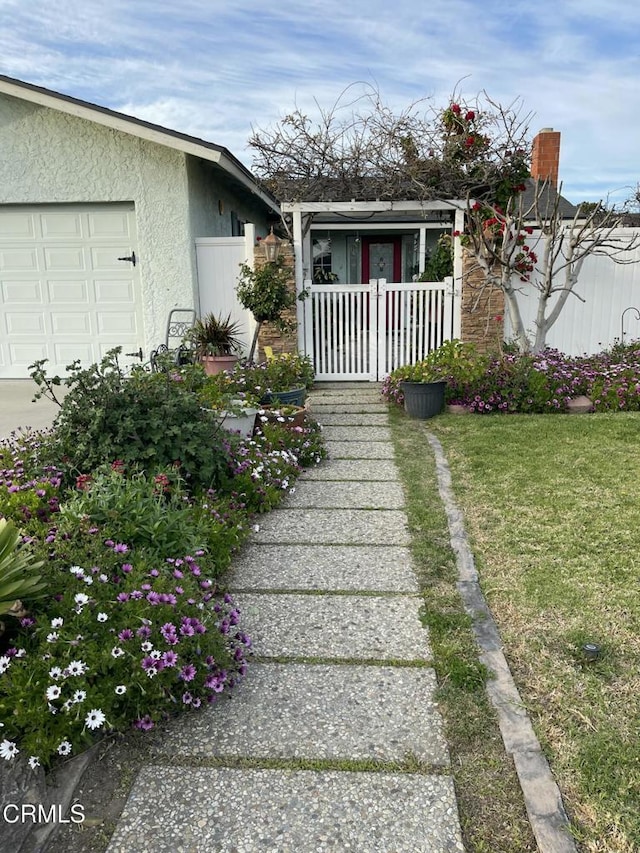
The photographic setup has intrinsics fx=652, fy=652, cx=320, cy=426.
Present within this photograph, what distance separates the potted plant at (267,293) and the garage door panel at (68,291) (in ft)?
6.59

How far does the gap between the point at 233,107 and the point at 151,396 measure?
21.9ft

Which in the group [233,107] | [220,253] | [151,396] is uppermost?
[233,107]

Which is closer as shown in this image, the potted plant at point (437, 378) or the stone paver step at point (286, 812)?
the stone paver step at point (286, 812)

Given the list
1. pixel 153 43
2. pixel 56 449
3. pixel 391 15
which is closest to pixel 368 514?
pixel 56 449

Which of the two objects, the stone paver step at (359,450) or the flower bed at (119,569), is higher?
the flower bed at (119,569)

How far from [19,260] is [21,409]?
257cm

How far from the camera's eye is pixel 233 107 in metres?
9.16

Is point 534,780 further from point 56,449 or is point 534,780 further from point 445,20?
point 445,20

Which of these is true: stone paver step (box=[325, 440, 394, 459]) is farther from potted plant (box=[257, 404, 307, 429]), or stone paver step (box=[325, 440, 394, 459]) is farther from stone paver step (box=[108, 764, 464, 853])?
stone paver step (box=[108, 764, 464, 853])

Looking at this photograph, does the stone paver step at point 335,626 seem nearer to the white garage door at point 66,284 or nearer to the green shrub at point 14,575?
the green shrub at point 14,575

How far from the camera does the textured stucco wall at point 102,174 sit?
7.80 m

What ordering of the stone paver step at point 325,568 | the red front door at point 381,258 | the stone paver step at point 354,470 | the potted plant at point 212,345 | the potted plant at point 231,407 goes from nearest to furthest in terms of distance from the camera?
A: the stone paver step at point 325,568
the potted plant at point 231,407
the stone paver step at point 354,470
the potted plant at point 212,345
the red front door at point 381,258

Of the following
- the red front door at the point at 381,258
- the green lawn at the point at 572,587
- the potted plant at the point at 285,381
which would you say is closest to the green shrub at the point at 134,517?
the green lawn at the point at 572,587

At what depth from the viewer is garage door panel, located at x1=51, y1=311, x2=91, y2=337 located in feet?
27.8
